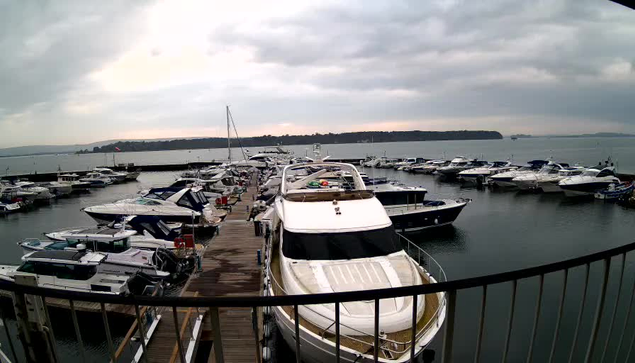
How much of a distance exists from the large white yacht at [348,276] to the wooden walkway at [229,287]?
112cm

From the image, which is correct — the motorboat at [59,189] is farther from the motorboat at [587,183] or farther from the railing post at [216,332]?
the motorboat at [587,183]

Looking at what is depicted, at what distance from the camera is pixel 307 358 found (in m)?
6.06

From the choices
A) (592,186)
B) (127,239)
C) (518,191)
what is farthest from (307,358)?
(518,191)

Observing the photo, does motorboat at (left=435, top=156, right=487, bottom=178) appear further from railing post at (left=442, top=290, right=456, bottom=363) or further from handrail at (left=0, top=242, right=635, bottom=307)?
handrail at (left=0, top=242, right=635, bottom=307)

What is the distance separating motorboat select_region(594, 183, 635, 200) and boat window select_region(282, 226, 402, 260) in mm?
31658

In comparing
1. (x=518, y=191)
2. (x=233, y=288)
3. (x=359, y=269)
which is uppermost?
(x=359, y=269)

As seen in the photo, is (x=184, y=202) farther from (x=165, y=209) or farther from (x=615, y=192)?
(x=615, y=192)

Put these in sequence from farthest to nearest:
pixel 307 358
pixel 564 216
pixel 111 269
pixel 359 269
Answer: pixel 564 216
pixel 111 269
pixel 359 269
pixel 307 358

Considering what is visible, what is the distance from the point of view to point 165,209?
69.6ft

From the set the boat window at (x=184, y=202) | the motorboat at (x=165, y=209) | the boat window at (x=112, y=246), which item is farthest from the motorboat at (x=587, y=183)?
the boat window at (x=112, y=246)

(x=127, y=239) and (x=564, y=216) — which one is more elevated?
(x=127, y=239)

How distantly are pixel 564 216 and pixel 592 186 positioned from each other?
9.14m

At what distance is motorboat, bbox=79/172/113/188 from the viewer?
4909 centimetres

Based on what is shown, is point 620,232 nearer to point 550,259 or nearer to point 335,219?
point 550,259
